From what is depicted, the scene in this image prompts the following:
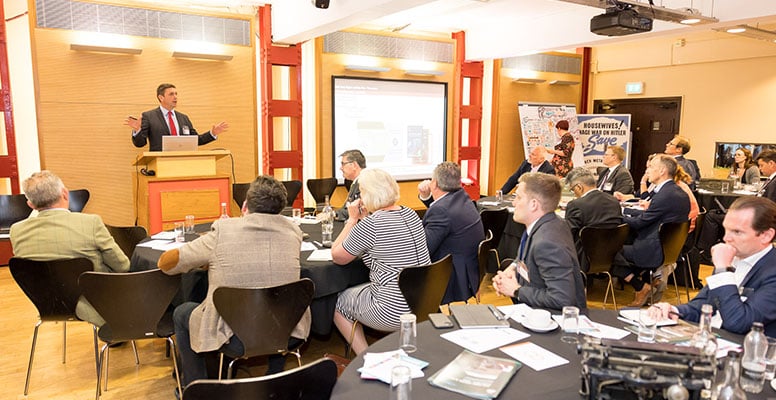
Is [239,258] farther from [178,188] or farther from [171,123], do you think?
[171,123]

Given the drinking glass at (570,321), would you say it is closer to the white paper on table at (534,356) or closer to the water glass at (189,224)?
the white paper on table at (534,356)

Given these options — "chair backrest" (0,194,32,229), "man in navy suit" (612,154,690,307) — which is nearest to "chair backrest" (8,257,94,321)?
"chair backrest" (0,194,32,229)

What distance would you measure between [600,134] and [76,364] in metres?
9.56

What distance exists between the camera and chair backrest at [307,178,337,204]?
7137 mm

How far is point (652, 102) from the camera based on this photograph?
1052 centimetres

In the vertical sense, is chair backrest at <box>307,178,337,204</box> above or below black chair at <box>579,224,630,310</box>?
above

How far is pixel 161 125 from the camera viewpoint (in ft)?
20.2

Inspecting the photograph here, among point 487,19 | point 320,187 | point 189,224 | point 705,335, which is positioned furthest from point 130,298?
Answer: point 487,19

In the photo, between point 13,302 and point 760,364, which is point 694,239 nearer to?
point 760,364

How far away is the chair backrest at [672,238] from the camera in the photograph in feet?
15.3

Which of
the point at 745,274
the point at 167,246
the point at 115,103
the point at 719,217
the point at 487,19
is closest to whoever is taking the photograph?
the point at 745,274

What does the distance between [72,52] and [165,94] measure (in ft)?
4.22

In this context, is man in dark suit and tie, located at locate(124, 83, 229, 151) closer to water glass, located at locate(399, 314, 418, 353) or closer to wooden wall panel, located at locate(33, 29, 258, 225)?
wooden wall panel, located at locate(33, 29, 258, 225)

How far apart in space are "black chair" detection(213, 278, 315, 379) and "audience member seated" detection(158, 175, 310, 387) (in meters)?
0.13
